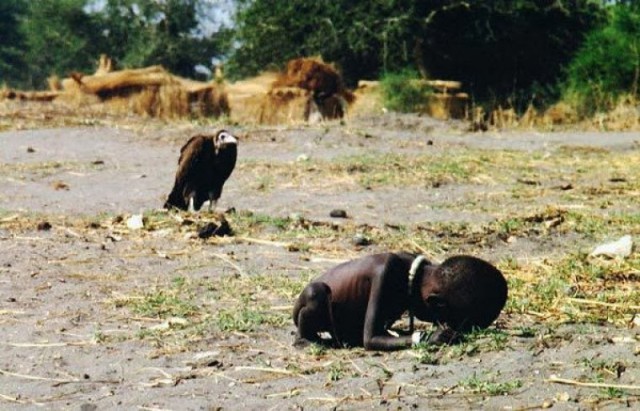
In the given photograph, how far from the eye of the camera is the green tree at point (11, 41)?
168 ft

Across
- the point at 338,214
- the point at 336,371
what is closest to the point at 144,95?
the point at 338,214

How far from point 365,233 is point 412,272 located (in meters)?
3.46

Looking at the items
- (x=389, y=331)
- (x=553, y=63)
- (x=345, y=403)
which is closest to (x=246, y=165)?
(x=389, y=331)

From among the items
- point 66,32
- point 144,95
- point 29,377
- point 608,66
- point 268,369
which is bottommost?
point 29,377

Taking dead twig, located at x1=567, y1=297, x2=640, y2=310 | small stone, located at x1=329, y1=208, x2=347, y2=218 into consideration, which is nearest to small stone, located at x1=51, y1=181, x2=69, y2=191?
small stone, located at x1=329, y1=208, x2=347, y2=218

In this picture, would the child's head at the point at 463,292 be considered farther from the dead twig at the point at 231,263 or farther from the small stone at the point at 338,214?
the small stone at the point at 338,214

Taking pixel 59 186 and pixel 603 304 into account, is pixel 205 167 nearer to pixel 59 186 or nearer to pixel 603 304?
pixel 59 186

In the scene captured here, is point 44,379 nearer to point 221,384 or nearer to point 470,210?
point 221,384

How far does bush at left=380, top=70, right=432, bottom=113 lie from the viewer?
20922mm

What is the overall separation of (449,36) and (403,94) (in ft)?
17.1

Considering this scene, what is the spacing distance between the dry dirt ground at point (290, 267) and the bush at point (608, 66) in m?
6.16

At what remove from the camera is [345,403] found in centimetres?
388

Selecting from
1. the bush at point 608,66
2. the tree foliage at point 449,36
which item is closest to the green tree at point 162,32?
the tree foliage at point 449,36

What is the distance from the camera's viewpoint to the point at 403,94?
21.1 meters
